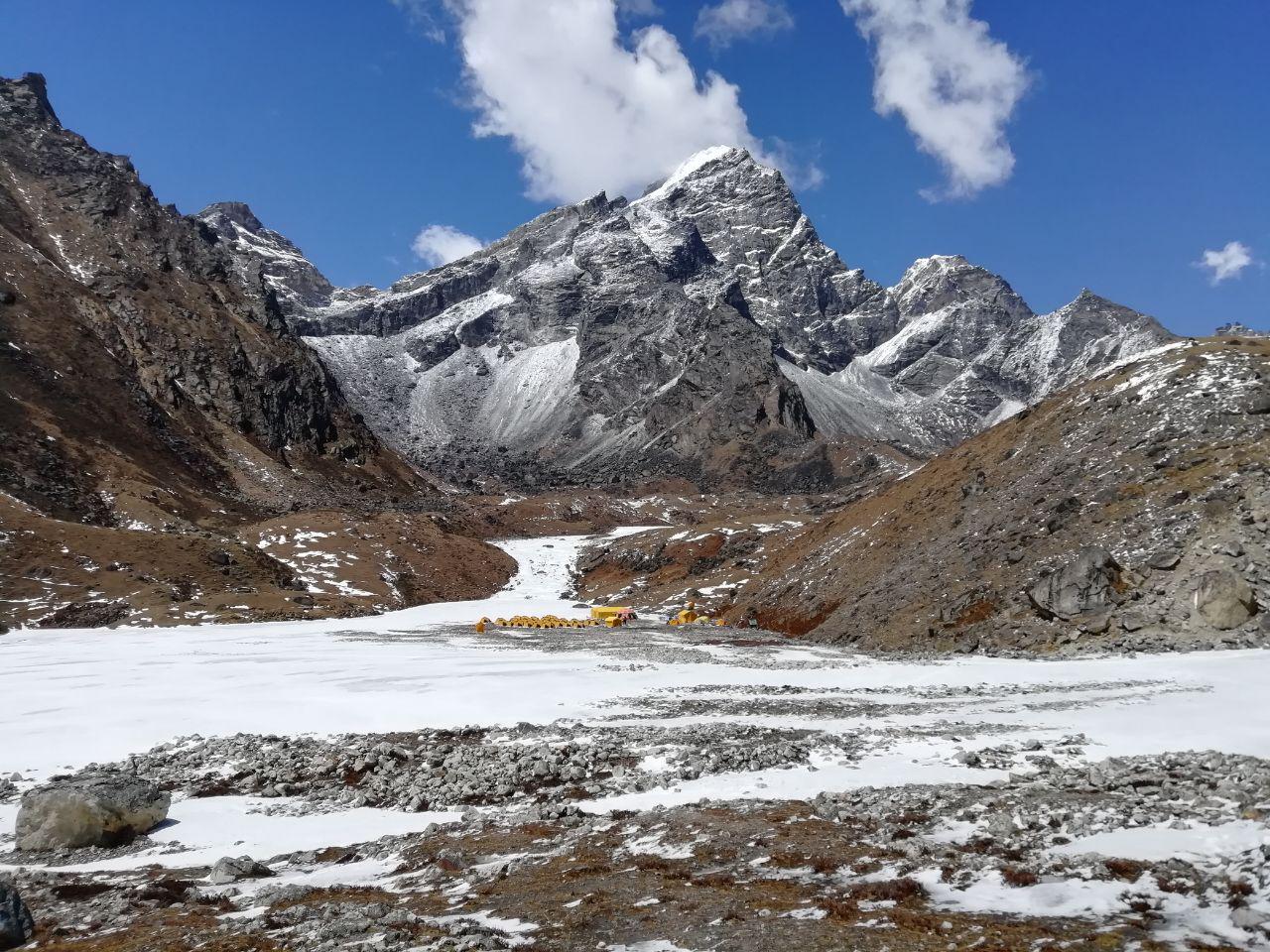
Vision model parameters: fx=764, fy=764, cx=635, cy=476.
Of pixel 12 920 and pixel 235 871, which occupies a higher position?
pixel 12 920

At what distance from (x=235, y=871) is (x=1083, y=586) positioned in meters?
38.2

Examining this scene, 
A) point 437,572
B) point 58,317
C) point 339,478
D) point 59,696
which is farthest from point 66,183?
point 59,696

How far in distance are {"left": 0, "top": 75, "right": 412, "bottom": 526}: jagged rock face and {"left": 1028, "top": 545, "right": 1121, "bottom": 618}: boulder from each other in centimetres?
9354

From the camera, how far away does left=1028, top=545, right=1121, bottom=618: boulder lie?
1479 inches

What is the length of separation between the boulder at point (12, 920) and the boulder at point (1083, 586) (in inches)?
1594

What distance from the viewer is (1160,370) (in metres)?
50.4

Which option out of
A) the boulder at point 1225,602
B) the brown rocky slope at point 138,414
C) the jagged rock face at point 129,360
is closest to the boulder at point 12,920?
the boulder at point 1225,602

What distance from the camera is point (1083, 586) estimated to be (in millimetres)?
38031

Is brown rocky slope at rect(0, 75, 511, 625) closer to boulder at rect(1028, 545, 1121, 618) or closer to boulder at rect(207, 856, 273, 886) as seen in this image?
boulder at rect(207, 856, 273, 886)

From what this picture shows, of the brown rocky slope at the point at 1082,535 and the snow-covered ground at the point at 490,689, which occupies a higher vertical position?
the brown rocky slope at the point at 1082,535

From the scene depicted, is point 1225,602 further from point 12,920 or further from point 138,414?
point 138,414

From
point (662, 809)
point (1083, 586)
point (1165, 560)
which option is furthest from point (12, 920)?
point (1165, 560)

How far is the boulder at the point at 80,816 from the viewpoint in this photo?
16016mm

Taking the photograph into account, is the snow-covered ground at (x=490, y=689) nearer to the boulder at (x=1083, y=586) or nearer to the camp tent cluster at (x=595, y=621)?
the boulder at (x=1083, y=586)
